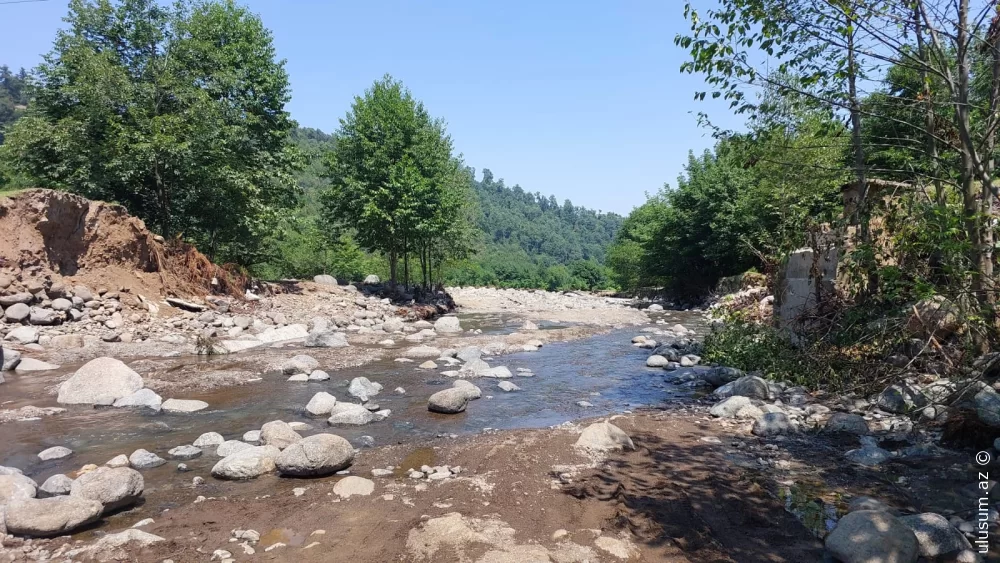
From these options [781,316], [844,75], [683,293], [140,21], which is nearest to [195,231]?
[140,21]

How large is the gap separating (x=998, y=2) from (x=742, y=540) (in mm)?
4644

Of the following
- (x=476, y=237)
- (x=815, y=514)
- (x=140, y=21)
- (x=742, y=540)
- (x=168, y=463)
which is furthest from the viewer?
(x=476, y=237)

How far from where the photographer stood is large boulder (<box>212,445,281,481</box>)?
556cm

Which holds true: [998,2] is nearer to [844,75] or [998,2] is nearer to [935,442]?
[844,75]

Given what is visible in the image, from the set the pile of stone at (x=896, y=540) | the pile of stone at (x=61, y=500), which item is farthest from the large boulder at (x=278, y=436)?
the pile of stone at (x=896, y=540)

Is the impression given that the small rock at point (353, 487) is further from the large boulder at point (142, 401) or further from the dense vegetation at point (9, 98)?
the dense vegetation at point (9, 98)

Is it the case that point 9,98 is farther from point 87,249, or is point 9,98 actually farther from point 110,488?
point 110,488

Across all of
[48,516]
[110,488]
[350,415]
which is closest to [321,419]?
[350,415]

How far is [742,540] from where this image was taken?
435cm

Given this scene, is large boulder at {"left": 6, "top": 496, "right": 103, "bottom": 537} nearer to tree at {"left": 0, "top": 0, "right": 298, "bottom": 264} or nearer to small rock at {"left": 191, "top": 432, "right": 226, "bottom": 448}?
small rock at {"left": 191, "top": 432, "right": 226, "bottom": 448}

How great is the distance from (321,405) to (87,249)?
10511 mm

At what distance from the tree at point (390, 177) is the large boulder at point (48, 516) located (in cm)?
Result: 1971

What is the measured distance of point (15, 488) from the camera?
15.3ft

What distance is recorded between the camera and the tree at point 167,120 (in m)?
17.1
